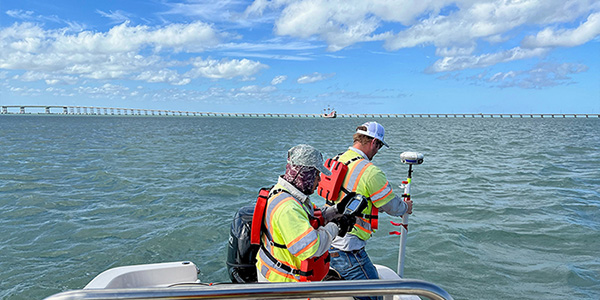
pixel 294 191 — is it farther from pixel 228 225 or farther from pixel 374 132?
pixel 228 225

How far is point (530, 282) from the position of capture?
742 cm

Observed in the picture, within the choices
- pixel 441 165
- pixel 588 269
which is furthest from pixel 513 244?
pixel 441 165

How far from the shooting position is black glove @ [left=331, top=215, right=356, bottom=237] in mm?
3244

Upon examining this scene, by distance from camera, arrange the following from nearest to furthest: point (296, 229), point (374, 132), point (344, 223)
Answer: point (296, 229)
point (344, 223)
point (374, 132)

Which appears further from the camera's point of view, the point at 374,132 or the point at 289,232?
the point at 374,132

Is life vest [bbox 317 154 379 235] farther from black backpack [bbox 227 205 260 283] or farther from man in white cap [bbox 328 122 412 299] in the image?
black backpack [bbox 227 205 260 283]

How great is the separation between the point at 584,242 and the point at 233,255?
9264 millimetres

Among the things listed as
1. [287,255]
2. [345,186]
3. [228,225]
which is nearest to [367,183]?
[345,186]

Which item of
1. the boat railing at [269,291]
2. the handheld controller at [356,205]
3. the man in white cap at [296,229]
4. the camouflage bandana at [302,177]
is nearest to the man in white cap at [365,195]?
the handheld controller at [356,205]

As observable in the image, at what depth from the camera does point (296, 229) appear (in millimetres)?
2791

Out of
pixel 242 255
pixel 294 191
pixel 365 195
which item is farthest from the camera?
pixel 365 195

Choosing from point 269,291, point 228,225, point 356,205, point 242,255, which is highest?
point 356,205

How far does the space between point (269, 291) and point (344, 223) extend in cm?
154

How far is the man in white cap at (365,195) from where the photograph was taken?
3.78 metres
